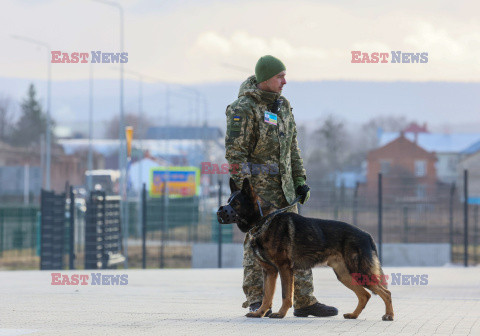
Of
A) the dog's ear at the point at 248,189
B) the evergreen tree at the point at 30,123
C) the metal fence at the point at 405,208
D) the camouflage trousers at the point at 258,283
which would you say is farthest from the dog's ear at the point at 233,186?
the evergreen tree at the point at 30,123

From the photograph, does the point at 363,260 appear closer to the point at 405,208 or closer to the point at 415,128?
the point at 405,208

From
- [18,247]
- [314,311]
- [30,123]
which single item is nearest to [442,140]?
[30,123]

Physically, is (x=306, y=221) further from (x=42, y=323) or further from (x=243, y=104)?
(x=42, y=323)

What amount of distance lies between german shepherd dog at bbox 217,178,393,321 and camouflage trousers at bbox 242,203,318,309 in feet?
1.50

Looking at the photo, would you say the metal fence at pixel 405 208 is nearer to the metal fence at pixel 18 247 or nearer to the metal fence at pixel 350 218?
the metal fence at pixel 350 218

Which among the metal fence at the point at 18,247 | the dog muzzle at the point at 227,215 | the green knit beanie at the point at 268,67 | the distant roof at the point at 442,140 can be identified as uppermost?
the distant roof at the point at 442,140

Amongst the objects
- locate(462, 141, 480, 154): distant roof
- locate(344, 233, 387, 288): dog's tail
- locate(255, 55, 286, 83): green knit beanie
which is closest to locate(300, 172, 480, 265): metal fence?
locate(255, 55, 286, 83): green knit beanie

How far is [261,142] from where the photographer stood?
30.4 ft

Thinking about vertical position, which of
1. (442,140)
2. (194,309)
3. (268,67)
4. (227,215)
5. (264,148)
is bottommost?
(194,309)

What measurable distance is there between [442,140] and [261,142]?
11901 centimetres

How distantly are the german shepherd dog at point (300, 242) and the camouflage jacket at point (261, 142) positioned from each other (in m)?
0.47

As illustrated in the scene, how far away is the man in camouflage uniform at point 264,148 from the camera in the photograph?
917cm

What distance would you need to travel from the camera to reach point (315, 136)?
123m

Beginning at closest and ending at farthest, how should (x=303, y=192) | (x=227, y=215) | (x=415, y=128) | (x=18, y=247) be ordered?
(x=227, y=215) < (x=303, y=192) < (x=18, y=247) < (x=415, y=128)
